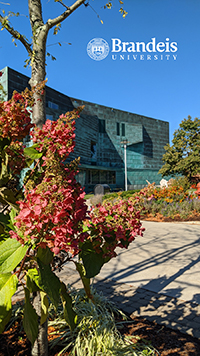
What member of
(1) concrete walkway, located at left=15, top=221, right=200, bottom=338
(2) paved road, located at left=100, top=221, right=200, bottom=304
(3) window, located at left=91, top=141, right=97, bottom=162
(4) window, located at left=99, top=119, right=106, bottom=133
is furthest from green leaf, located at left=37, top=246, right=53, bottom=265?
(4) window, located at left=99, top=119, right=106, bottom=133

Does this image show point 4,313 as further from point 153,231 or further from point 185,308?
point 153,231

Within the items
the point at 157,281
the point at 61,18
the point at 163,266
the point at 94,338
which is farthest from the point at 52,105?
the point at 94,338

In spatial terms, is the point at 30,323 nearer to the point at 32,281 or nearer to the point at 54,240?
the point at 32,281

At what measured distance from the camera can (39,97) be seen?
6.81 ft

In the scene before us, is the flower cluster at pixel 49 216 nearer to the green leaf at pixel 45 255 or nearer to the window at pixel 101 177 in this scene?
the green leaf at pixel 45 255

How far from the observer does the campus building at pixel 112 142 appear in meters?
28.6

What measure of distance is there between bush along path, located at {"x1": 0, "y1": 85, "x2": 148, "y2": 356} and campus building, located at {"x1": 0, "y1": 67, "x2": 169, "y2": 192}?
2275 cm

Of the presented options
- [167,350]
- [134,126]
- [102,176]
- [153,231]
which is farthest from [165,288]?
[134,126]

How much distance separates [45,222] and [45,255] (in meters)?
0.29

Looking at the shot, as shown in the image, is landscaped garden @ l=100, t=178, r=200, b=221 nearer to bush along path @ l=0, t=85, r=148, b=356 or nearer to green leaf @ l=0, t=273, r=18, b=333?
bush along path @ l=0, t=85, r=148, b=356

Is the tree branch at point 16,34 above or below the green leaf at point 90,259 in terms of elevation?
above

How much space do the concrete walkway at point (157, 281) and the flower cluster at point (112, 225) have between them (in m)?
1.57

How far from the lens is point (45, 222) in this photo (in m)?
1.19

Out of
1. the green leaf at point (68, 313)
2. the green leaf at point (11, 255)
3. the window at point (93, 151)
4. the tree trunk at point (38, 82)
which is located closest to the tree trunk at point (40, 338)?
the green leaf at point (68, 313)
